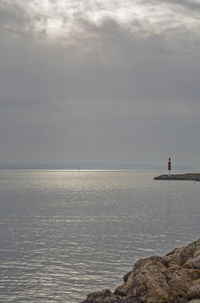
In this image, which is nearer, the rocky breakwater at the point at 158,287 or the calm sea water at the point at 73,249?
the rocky breakwater at the point at 158,287

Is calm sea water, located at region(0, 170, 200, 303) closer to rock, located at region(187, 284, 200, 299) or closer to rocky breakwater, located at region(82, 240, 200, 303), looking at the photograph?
rocky breakwater, located at region(82, 240, 200, 303)

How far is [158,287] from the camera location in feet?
47.8

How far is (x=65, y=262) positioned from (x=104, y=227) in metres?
16.8

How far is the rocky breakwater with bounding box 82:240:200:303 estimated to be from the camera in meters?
14.3

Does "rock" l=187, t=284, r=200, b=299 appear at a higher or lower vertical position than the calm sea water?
higher

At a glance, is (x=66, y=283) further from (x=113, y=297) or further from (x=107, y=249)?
(x=107, y=249)

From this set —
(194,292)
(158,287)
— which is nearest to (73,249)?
Answer: (158,287)

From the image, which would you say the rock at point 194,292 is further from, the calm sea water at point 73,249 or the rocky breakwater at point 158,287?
the calm sea water at point 73,249

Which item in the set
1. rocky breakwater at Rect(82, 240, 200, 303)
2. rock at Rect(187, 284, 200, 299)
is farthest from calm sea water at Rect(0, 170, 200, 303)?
rock at Rect(187, 284, 200, 299)

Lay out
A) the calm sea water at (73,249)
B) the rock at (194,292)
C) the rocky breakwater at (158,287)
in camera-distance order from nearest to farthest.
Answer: the rock at (194,292) → the rocky breakwater at (158,287) → the calm sea water at (73,249)

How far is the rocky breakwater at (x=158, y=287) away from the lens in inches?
563

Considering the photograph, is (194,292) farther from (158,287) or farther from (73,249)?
(73,249)

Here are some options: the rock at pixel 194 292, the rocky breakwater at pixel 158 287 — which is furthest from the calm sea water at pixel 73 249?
A: the rock at pixel 194 292

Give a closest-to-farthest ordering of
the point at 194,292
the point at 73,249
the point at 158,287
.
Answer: the point at 194,292 < the point at 158,287 < the point at 73,249
